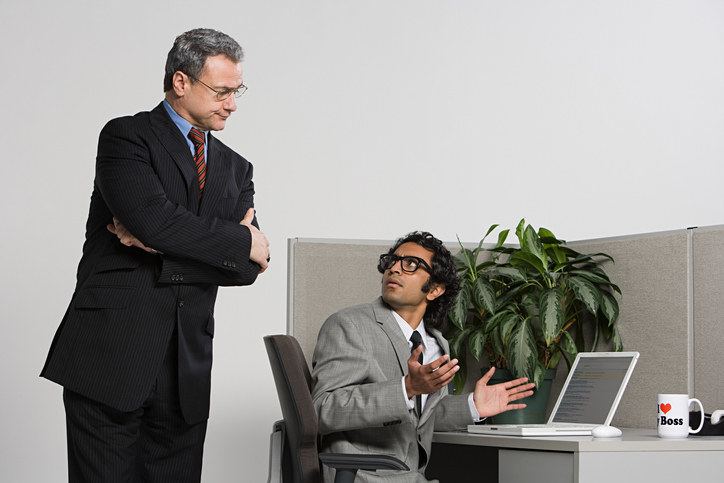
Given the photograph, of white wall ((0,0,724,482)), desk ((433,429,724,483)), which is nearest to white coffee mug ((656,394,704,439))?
desk ((433,429,724,483))

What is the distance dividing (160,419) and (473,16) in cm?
352

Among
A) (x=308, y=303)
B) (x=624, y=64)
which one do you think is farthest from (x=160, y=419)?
(x=624, y=64)

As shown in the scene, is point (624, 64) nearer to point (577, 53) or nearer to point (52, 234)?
point (577, 53)

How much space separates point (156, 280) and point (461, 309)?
3.84 ft

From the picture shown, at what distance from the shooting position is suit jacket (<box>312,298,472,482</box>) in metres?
2.14

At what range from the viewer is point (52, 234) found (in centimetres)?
399

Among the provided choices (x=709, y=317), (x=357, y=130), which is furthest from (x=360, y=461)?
(x=357, y=130)

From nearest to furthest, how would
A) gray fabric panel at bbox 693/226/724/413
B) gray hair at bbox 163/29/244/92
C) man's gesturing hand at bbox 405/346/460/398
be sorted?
gray hair at bbox 163/29/244/92 < man's gesturing hand at bbox 405/346/460/398 < gray fabric panel at bbox 693/226/724/413

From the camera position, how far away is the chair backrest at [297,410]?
208 cm

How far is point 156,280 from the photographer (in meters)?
1.77

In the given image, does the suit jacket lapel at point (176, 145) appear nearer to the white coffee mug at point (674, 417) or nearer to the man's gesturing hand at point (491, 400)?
the man's gesturing hand at point (491, 400)

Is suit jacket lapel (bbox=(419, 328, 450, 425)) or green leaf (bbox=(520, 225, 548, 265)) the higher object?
green leaf (bbox=(520, 225, 548, 265))

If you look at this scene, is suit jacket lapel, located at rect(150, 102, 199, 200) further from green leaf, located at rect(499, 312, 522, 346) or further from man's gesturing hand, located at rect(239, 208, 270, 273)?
green leaf, located at rect(499, 312, 522, 346)

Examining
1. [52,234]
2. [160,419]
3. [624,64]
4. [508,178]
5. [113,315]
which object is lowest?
[160,419]
